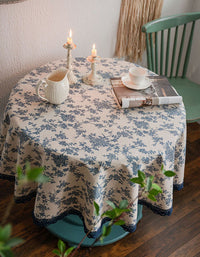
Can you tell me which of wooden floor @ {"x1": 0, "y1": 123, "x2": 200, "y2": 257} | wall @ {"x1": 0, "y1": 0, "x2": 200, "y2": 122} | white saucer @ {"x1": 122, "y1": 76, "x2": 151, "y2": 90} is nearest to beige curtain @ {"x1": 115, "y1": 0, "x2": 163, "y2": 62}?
wall @ {"x1": 0, "y1": 0, "x2": 200, "y2": 122}

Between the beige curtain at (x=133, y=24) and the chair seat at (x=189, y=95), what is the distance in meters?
0.34

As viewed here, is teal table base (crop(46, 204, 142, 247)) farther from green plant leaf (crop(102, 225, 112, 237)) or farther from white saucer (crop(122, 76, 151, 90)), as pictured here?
green plant leaf (crop(102, 225, 112, 237))

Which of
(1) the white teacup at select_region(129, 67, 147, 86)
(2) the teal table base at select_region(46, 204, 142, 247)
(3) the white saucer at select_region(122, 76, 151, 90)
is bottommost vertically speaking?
(2) the teal table base at select_region(46, 204, 142, 247)

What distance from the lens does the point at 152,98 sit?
1.29 m

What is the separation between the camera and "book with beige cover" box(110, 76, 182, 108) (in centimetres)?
127

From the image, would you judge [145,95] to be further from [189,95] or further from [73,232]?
[73,232]

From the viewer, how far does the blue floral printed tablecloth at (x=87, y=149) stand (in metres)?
1.02

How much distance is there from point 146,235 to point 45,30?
1.22 metres

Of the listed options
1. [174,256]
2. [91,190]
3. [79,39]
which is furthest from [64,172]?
[79,39]

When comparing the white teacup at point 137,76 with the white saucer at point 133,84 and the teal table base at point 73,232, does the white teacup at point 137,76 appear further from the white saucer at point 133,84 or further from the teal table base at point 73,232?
the teal table base at point 73,232

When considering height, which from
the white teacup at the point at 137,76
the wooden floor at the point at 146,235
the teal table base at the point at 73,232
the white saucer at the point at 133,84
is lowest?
the wooden floor at the point at 146,235

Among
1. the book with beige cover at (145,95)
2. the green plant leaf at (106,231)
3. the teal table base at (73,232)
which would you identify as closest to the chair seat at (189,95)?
the book with beige cover at (145,95)

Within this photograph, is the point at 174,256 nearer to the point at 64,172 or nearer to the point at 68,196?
the point at 68,196

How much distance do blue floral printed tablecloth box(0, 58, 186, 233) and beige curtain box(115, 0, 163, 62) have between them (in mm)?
748
